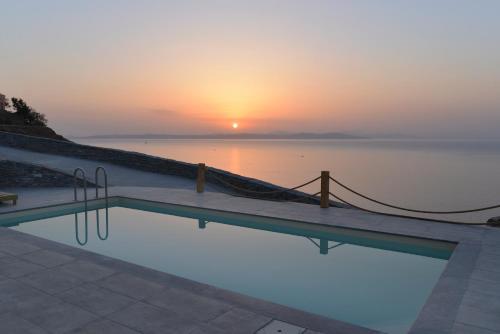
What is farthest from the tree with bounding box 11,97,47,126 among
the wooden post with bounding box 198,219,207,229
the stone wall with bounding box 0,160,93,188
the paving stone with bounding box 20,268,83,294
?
the paving stone with bounding box 20,268,83,294

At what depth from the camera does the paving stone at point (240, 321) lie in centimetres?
346

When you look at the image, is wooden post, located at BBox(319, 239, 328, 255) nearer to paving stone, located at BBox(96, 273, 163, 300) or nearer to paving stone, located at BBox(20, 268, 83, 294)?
paving stone, located at BBox(96, 273, 163, 300)

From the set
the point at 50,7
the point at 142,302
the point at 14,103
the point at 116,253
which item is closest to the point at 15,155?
the point at 50,7

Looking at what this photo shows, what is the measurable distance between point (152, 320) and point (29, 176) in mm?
11480

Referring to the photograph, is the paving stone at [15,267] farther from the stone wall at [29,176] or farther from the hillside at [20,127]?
the hillside at [20,127]

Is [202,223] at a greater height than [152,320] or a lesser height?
lesser

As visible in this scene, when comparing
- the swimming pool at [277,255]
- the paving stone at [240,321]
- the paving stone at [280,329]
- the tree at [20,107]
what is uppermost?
the tree at [20,107]

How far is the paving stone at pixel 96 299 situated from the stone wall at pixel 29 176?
946 cm

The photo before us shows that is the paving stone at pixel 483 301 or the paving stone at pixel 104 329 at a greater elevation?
the paving stone at pixel 104 329

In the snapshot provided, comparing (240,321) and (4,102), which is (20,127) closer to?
(4,102)

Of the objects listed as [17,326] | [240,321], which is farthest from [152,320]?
[17,326]

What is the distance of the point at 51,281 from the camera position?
461cm

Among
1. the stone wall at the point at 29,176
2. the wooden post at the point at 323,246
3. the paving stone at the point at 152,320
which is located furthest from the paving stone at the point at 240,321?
the stone wall at the point at 29,176

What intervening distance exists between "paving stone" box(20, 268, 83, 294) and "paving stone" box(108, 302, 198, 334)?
1098 millimetres
